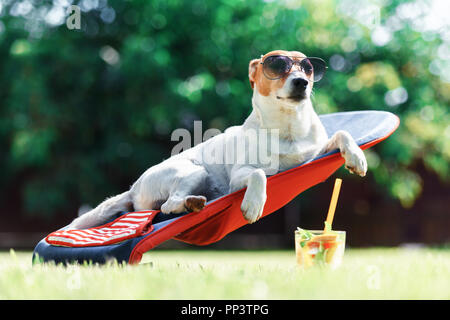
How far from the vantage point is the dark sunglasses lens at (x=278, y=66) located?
2.92m

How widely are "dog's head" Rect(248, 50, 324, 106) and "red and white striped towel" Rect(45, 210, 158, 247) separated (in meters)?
1.00

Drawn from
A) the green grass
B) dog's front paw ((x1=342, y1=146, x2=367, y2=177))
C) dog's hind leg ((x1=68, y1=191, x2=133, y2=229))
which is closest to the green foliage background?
dog's hind leg ((x1=68, y1=191, x2=133, y2=229))

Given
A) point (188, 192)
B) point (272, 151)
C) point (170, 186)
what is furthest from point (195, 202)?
point (272, 151)

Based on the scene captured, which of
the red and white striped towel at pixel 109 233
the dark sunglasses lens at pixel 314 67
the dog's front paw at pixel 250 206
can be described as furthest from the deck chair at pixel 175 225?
the dark sunglasses lens at pixel 314 67

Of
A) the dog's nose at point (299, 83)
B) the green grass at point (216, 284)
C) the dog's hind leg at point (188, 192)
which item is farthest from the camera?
the dog's nose at point (299, 83)

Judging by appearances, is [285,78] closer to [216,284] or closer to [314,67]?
[314,67]

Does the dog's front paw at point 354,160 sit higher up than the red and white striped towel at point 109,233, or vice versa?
the dog's front paw at point 354,160

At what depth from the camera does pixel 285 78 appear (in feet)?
9.52

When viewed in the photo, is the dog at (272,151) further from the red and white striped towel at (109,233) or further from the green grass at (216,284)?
the green grass at (216,284)

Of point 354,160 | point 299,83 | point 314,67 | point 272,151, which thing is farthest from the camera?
point 314,67

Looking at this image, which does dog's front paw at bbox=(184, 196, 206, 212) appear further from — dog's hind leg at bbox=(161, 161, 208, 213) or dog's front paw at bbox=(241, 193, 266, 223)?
dog's front paw at bbox=(241, 193, 266, 223)

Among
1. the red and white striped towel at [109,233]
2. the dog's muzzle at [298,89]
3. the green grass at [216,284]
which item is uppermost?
the dog's muzzle at [298,89]

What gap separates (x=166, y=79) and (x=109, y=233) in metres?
6.04

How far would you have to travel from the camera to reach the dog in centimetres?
275
